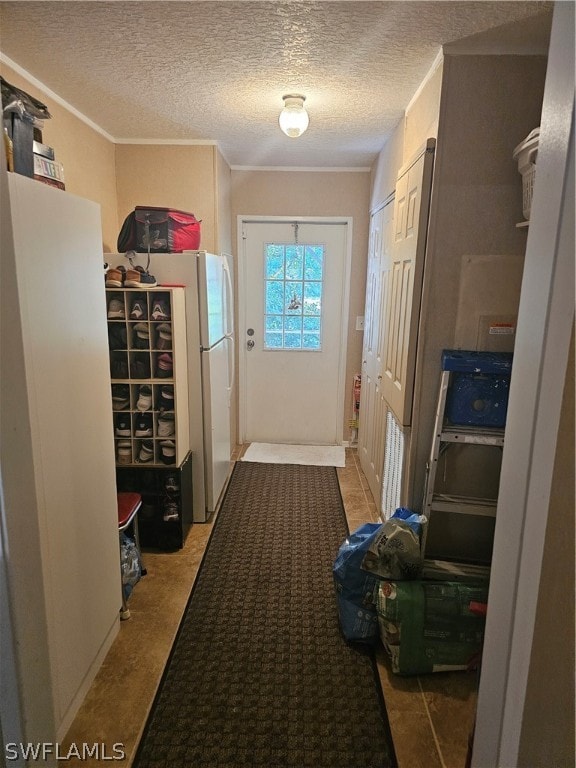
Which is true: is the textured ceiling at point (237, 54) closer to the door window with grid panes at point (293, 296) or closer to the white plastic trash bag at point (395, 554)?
the door window with grid panes at point (293, 296)

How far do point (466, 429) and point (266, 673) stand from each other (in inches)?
50.4

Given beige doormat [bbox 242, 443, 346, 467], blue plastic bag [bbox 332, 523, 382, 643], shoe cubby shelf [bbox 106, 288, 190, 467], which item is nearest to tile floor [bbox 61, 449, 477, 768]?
blue plastic bag [bbox 332, 523, 382, 643]

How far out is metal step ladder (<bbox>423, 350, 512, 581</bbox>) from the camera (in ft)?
6.29

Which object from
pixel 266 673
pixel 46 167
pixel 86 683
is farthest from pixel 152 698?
pixel 46 167

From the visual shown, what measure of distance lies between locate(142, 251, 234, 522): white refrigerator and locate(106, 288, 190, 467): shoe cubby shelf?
98 mm

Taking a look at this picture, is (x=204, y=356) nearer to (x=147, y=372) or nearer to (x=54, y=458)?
(x=147, y=372)

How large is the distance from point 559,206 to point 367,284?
3.30 meters

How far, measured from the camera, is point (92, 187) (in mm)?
2969

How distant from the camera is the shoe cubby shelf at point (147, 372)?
253 centimetres

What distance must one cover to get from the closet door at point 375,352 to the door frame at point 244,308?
23 cm

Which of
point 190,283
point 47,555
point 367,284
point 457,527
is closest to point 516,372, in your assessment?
point 47,555

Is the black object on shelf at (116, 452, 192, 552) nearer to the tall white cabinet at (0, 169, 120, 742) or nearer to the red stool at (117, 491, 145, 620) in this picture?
the red stool at (117, 491, 145, 620)

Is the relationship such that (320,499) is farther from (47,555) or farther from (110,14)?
(110,14)

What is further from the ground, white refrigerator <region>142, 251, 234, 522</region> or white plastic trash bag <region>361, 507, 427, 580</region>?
white refrigerator <region>142, 251, 234, 522</region>
